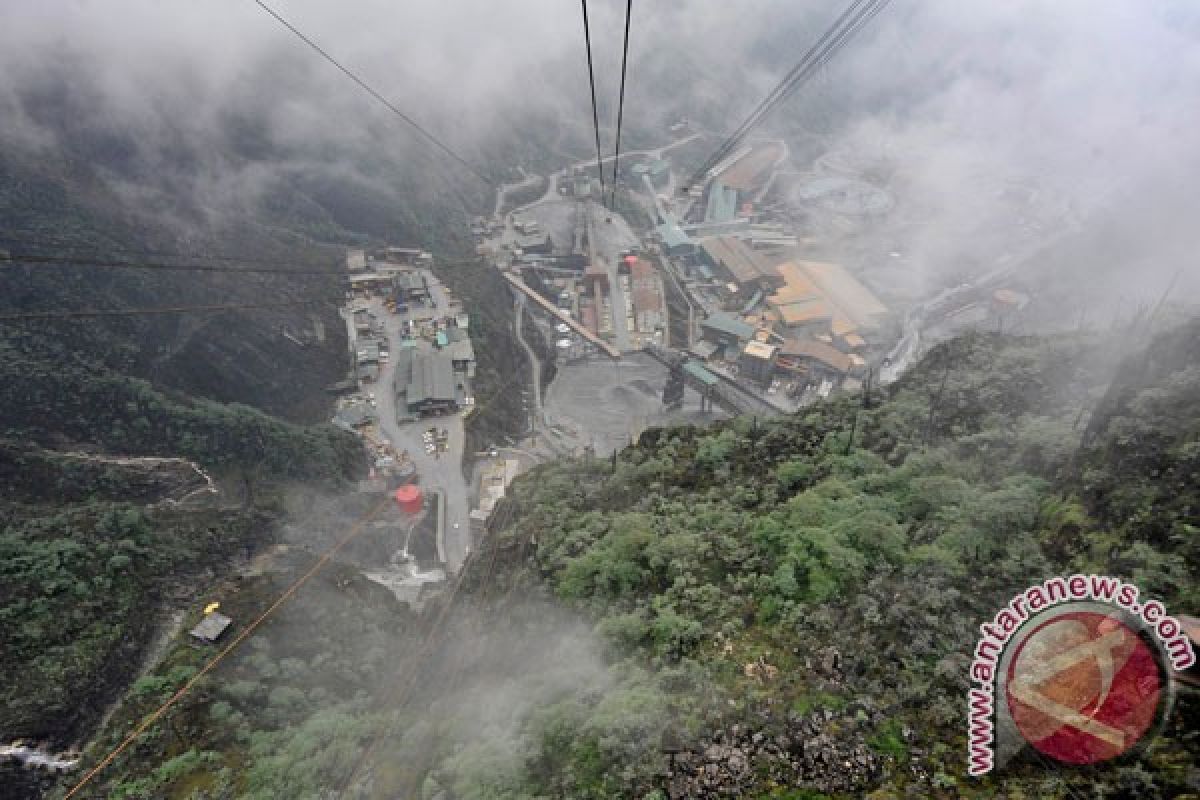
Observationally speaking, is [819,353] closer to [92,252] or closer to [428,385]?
[428,385]

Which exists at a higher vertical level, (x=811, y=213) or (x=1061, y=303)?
(x=811, y=213)

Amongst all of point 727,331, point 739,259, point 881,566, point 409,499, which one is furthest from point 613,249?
point 881,566

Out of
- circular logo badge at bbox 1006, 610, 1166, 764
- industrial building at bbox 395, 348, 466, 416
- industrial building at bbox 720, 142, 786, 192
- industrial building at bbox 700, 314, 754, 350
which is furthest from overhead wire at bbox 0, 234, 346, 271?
industrial building at bbox 720, 142, 786, 192

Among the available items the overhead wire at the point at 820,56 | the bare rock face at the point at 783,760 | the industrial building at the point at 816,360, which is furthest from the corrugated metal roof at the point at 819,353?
the bare rock face at the point at 783,760

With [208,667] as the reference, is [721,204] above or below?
above

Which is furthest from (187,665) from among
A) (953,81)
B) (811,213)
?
(953,81)

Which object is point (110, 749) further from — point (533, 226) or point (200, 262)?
point (533, 226)

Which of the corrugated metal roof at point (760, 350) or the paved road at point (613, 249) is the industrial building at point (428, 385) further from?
the corrugated metal roof at point (760, 350)
